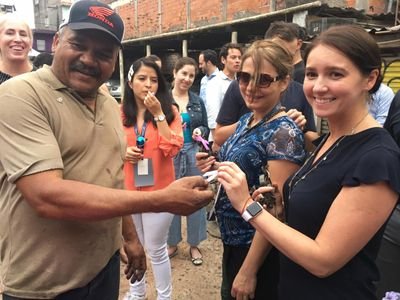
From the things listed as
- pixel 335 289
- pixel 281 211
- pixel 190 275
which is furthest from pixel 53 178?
pixel 190 275

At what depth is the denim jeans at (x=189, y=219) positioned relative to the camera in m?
4.01

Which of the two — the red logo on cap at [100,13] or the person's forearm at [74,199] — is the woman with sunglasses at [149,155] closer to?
the red logo on cap at [100,13]

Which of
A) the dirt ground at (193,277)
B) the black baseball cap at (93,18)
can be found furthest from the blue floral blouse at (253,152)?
the dirt ground at (193,277)

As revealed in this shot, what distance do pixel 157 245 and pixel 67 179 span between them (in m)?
1.58

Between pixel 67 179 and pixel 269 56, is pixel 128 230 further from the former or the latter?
pixel 269 56

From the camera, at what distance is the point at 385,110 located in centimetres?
345

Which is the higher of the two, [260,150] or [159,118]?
[260,150]

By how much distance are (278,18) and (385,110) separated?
18.4 feet

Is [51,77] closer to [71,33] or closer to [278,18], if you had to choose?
[71,33]

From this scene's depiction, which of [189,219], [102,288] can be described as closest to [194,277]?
[189,219]

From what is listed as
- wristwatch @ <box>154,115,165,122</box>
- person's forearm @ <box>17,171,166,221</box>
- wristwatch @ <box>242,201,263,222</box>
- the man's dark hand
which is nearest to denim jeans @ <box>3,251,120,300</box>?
person's forearm @ <box>17,171,166,221</box>

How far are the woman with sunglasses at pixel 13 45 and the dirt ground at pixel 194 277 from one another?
234cm

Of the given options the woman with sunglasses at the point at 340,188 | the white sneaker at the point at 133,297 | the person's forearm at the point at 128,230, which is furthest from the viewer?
the white sneaker at the point at 133,297

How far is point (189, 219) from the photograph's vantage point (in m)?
4.05
